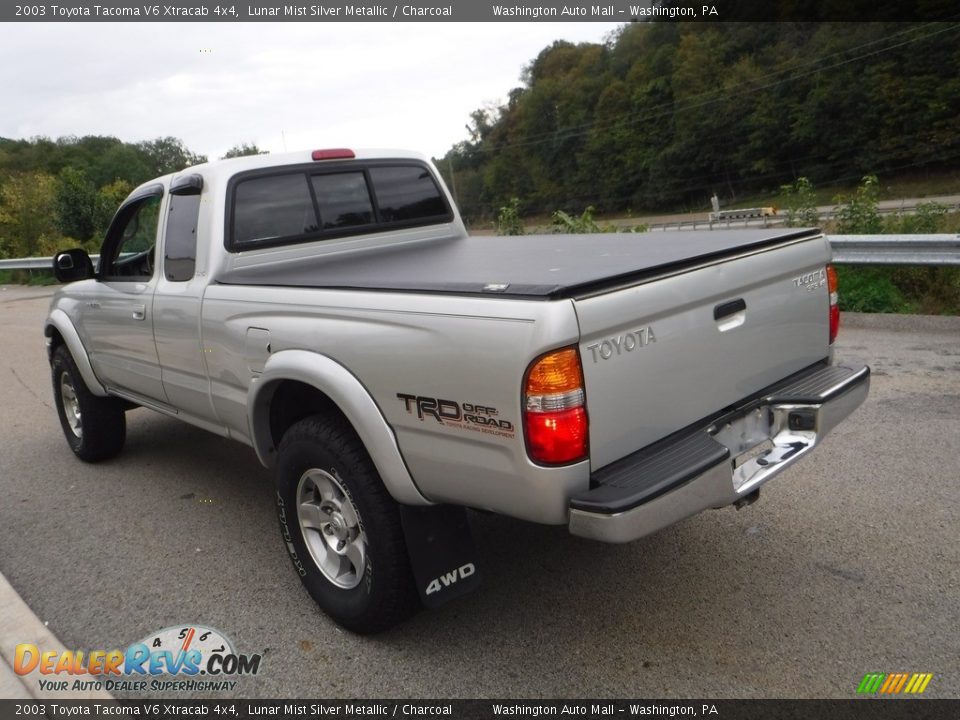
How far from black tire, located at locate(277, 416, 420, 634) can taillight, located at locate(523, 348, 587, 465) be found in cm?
80

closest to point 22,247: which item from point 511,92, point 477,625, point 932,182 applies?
point 477,625

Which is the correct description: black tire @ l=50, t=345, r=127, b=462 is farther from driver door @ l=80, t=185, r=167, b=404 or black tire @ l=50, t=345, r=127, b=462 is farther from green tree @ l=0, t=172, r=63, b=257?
green tree @ l=0, t=172, r=63, b=257

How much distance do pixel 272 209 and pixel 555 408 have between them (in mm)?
2536

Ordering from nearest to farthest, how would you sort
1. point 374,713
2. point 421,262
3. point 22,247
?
1. point 374,713
2. point 421,262
3. point 22,247

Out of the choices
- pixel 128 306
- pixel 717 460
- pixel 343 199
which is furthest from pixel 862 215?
pixel 128 306

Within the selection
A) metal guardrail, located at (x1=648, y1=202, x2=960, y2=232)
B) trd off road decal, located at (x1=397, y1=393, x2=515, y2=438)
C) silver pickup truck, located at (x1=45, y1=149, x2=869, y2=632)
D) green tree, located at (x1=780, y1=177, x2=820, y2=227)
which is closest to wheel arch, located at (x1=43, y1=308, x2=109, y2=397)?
silver pickup truck, located at (x1=45, y1=149, x2=869, y2=632)

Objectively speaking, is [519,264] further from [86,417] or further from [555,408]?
[86,417]

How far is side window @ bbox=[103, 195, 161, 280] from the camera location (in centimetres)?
477

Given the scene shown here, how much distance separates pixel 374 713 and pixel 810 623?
1682mm

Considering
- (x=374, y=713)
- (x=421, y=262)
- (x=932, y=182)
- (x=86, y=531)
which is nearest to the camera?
(x=374, y=713)

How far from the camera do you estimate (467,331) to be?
8.64ft

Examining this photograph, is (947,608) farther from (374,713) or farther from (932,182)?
(932,182)

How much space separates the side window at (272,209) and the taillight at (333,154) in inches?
6.2

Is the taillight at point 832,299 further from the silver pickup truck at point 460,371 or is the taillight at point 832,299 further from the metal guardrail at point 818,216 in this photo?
the metal guardrail at point 818,216
